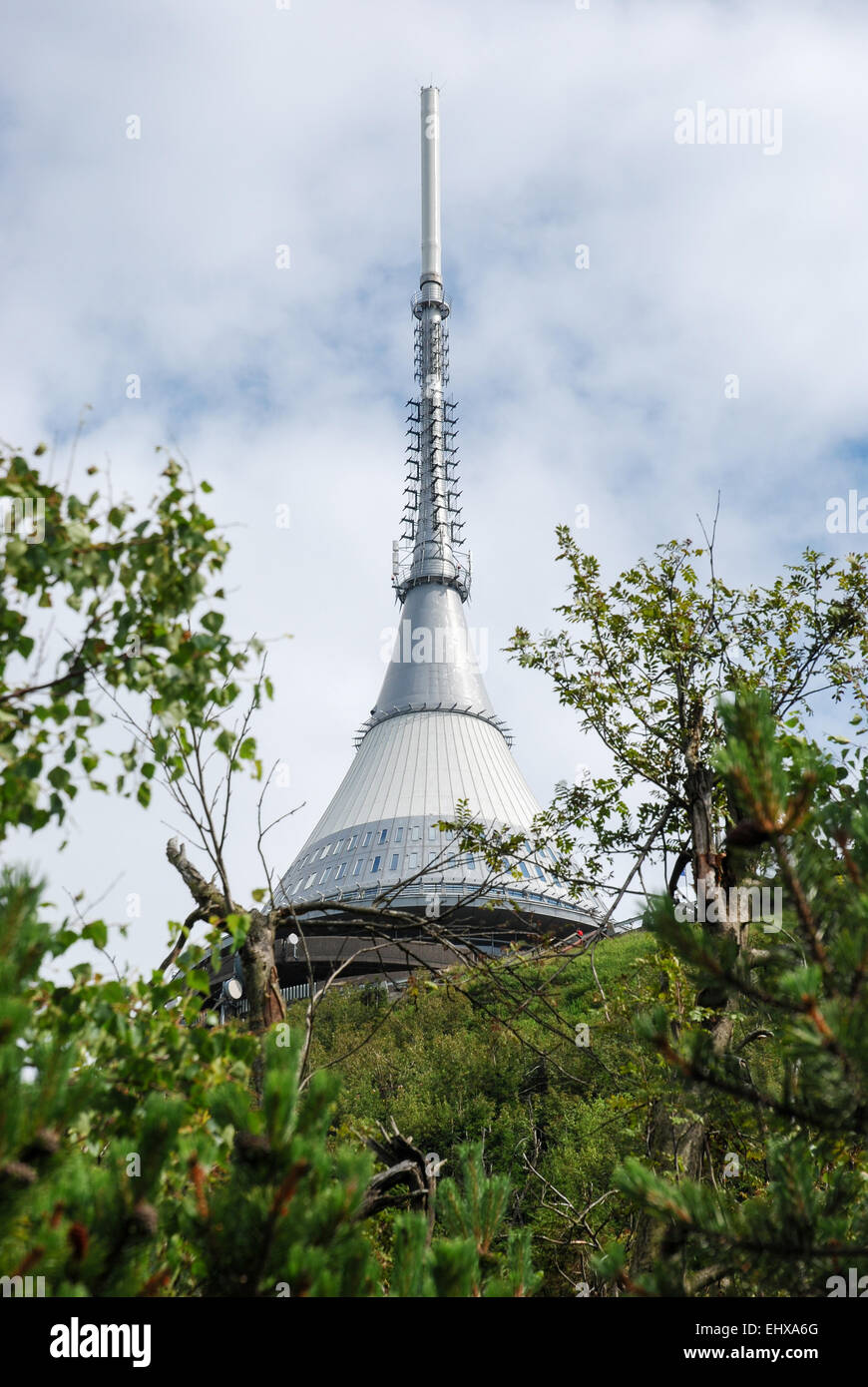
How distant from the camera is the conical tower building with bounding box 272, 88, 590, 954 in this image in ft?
140

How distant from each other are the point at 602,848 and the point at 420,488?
47898 millimetres

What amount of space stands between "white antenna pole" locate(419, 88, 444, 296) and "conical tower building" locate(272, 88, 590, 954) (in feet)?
0.34

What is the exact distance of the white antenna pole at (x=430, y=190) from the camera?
61.6m

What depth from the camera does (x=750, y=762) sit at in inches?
115

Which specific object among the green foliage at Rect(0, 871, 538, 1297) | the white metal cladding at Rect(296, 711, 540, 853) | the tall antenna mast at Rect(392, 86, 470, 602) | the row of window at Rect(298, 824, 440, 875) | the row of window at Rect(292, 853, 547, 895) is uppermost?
the tall antenna mast at Rect(392, 86, 470, 602)

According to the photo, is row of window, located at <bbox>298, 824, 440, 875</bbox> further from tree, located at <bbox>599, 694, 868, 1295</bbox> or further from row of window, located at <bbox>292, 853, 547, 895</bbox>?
tree, located at <bbox>599, 694, 868, 1295</bbox>

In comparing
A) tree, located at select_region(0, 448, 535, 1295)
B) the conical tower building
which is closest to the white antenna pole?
the conical tower building

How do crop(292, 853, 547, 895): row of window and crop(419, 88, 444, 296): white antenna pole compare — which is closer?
crop(292, 853, 547, 895): row of window

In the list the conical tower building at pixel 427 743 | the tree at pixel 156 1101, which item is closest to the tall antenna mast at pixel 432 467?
the conical tower building at pixel 427 743

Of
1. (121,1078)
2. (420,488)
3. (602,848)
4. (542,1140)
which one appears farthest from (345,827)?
(121,1078)

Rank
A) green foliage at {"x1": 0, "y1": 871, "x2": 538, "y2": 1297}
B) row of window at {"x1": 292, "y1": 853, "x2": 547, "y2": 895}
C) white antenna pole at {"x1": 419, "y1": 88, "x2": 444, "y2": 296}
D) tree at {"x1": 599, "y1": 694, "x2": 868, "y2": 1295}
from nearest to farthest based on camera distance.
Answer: green foliage at {"x1": 0, "y1": 871, "x2": 538, "y2": 1297} < tree at {"x1": 599, "y1": 694, "x2": 868, "y2": 1295} < row of window at {"x1": 292, "y1": 853, "x2": 547, "y2": 895} < white antenna pole at {"x1": 419, "y1": 88, "x2": 444, "y2": 296}

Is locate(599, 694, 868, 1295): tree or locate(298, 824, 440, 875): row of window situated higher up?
locate(298, 824, 440, 875): row of window
